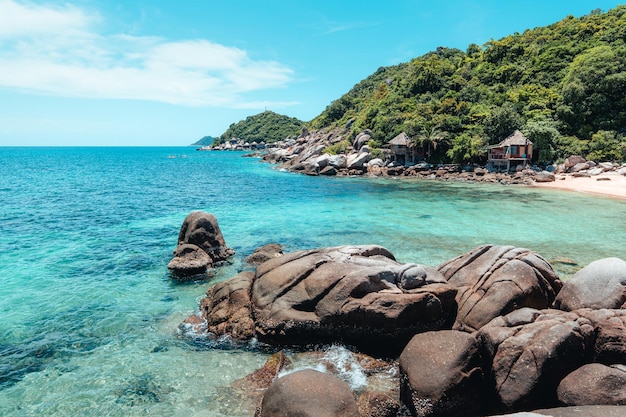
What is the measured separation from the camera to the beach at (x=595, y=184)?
3825 cm

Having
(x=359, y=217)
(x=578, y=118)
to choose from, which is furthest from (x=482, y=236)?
(x=578, y=118)

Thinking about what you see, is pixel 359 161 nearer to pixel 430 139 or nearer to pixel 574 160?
pixel 430 139

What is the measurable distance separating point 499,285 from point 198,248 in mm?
13443

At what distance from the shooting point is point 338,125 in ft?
346

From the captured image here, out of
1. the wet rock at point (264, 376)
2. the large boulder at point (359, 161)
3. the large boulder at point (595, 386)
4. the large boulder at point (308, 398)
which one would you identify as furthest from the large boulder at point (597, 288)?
the large boulder at point (359, 161)

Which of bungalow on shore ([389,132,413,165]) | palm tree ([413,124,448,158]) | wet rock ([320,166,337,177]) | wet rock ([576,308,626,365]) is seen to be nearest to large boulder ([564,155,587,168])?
palm tree ([413,124,448,158])

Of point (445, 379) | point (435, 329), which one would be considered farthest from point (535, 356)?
point (435, 329)

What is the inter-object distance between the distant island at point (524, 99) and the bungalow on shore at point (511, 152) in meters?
1.72

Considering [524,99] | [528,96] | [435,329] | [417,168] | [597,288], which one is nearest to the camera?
[597,288]

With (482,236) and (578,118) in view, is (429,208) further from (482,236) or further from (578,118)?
(578,118)

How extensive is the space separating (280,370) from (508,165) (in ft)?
169

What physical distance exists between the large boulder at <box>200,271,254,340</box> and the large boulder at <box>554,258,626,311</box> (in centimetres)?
930

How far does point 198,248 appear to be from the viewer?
1833cm

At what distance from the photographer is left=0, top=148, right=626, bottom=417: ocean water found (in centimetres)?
976
